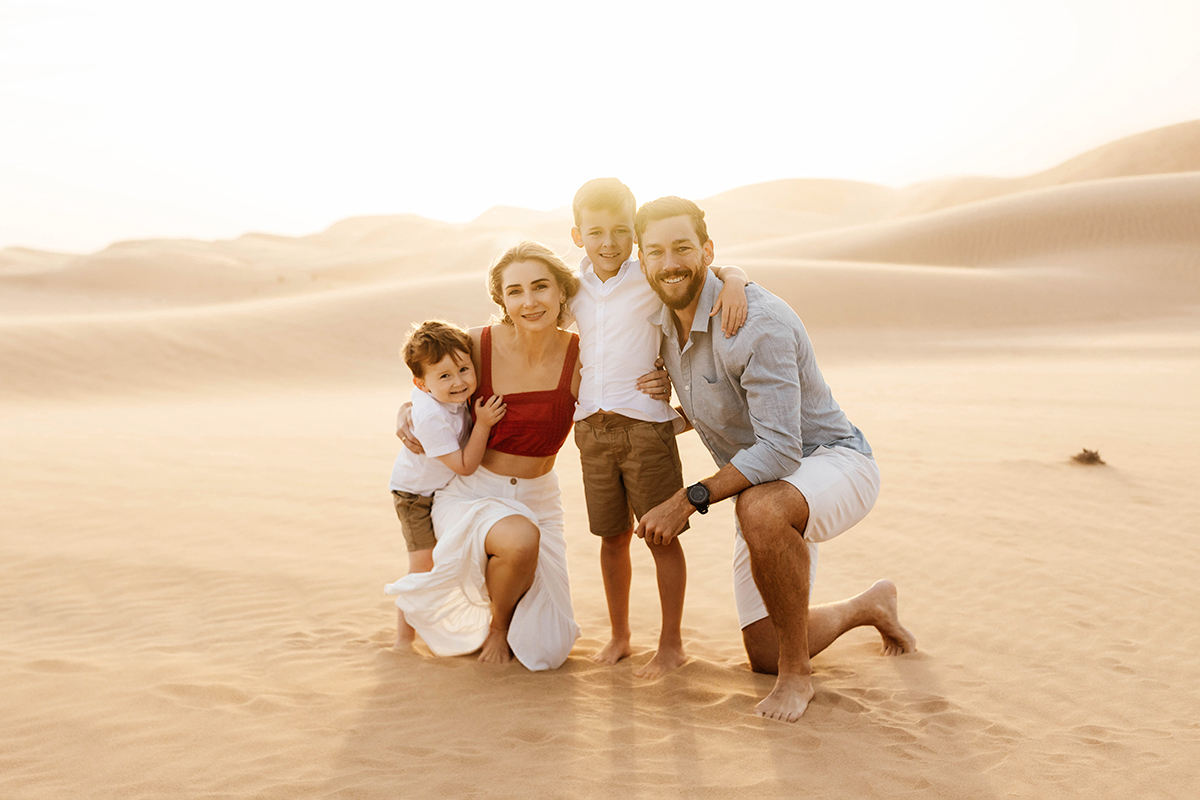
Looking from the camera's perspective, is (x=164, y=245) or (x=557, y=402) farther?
(x=164, y=245)

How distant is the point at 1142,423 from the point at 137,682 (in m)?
10.9

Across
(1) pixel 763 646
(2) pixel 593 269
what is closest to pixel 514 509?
(2) pixel 593 269

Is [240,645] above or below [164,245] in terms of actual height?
below

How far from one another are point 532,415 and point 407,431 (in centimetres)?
66

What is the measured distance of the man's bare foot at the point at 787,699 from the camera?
350 centimetres

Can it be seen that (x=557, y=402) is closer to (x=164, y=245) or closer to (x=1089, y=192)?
(x=1089, y=192)

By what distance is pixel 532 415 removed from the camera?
4211mm

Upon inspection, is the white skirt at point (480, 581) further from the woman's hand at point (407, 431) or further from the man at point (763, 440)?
the man at point (763, 440)

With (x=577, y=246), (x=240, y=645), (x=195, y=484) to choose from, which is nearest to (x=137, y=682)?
(x=240, y=645)

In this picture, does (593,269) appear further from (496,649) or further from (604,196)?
(496,649)

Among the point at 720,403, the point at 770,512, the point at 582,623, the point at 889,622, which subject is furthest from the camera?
the point at 582,623

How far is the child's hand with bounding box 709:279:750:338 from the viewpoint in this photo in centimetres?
364

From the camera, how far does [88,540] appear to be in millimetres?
6570

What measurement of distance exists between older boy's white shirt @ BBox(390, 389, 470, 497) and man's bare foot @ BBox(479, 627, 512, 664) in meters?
0.79
